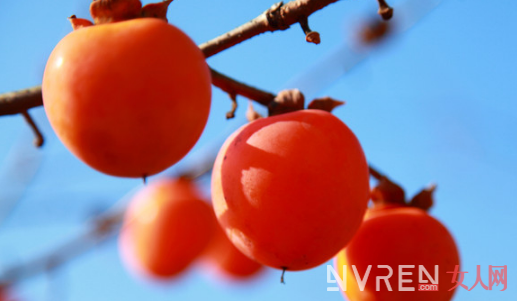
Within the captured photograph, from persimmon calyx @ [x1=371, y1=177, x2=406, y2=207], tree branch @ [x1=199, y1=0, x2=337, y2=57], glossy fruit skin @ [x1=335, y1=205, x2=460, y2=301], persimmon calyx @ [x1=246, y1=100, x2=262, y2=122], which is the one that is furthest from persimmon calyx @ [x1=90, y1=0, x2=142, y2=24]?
persimmon calyx @ [x1=371, y1=177, x2=406, y2=207]

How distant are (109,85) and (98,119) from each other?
0.05 meters

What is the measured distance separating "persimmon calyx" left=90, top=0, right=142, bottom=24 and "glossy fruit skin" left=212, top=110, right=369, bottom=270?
1.06ft

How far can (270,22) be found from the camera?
3.31 ft

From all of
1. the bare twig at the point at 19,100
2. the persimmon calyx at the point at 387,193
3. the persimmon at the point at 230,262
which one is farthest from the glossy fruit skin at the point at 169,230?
the bare twig at the point at 19,100

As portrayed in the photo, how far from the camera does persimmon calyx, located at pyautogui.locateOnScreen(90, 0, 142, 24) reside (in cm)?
95

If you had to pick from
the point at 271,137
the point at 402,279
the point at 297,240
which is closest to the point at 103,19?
the point at 271,137

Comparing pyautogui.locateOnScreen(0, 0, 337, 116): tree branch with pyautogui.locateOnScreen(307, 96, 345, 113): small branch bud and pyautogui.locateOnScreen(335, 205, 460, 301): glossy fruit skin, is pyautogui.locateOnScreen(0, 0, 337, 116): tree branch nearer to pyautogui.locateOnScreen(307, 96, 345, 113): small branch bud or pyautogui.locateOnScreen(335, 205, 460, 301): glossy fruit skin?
pyautogui.locateOnScreen(307, 96, 345, 113): small branch bud

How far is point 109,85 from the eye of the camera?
781mm

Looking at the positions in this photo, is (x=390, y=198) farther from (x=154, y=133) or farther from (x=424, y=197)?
(x=154, y=133)

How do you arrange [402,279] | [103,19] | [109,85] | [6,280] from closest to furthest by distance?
[109,85]
[103,19]
[402,279]
[6,280]

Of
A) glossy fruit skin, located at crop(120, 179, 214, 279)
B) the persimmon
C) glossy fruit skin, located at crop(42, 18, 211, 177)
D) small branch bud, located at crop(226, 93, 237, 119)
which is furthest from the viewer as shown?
glossy fruit skin, located at crop(120, 179, 214, 279)

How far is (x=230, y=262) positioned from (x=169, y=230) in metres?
0.43

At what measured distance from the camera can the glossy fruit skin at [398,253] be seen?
1299 mm

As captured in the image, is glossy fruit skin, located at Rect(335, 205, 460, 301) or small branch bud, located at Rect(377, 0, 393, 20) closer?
small branch bud, located at Rect(377, 0, 393, 20)
